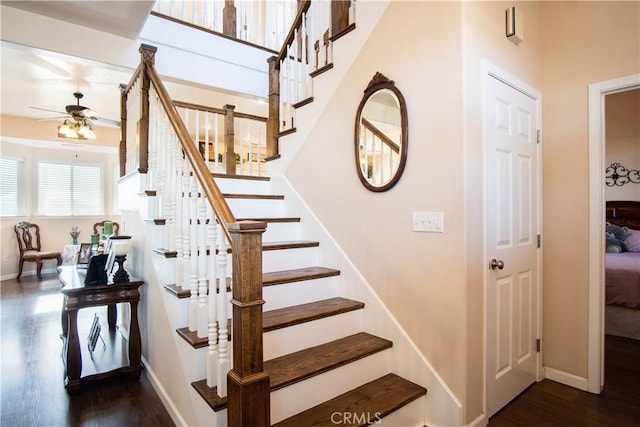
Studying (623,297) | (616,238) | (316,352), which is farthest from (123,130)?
(616,238)

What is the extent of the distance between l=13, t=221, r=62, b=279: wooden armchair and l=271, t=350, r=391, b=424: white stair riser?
6.98 m

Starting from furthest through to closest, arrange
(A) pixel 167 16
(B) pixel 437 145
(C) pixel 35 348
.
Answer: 1. (A) pixel 167 16
2. (C) pixel 35 348
3. (B) pixel 437 145

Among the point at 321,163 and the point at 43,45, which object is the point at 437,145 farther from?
the point at 43,45

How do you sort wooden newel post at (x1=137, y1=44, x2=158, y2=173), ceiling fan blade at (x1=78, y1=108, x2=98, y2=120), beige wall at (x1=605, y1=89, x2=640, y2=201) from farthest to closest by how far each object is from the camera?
beige wall at (x1=605, y1=89, x2=640, y2=201) → ceiling fan blade at (x1=78, y1=108, x2=98, y2=120) → wooden newel post at (x1=137, y1=44, x2=158, y2=173)

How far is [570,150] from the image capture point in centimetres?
244

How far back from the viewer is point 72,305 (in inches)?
94.0

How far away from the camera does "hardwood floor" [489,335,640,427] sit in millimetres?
1990

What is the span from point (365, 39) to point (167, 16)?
8.79ft

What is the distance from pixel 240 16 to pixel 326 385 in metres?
4.54

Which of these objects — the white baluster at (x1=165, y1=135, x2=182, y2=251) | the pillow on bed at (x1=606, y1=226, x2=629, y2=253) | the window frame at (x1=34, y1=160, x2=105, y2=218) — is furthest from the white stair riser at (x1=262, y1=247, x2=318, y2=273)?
the window frame at (x1=34, y1=160, x2=105, y2=218)

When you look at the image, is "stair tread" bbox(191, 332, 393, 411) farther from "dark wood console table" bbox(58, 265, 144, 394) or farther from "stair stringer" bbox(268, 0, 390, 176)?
"stair stringer" bbox(268, 0, 390, 176)

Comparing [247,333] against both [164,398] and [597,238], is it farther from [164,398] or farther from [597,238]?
[597,238]

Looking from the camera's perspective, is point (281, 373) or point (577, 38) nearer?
point (281, 373)

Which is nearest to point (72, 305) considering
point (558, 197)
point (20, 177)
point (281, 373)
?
point (281, 373)
